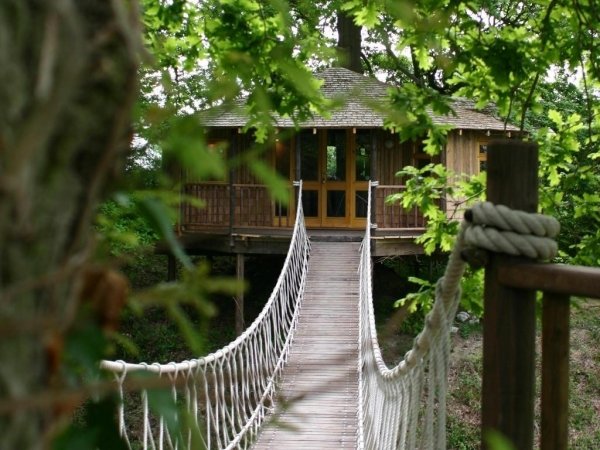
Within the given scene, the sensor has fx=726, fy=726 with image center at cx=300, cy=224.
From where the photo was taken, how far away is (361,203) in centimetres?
1249

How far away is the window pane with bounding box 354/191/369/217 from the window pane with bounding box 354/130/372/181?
27 cm

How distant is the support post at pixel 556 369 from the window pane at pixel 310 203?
11.4 metres

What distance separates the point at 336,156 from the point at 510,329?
11.6 m

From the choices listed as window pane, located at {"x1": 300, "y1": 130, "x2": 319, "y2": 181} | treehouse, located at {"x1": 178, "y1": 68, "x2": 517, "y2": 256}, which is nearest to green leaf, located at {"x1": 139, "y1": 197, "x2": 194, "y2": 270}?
treehouse, located at {"x1": 178, "y1": 68, "x2": 517, "y2": 256}

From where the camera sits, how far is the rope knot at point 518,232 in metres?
1.14

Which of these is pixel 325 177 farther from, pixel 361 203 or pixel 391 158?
pixel 391 158

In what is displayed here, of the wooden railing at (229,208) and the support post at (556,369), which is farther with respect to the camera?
the wooden railing at (229,208)

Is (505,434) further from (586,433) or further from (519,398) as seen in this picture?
(586,433)

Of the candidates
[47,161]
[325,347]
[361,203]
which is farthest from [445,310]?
[361,203]

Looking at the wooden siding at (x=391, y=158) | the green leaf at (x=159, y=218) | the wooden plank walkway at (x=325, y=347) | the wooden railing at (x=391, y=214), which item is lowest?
the wooden plank walkway at (x=325, y=347)

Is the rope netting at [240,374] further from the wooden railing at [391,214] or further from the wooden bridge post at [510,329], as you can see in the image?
the wooden railing at [391,214]

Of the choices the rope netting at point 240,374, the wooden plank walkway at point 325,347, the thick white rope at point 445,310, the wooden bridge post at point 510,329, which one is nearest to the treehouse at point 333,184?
the wooden plank walkway at point 325,347

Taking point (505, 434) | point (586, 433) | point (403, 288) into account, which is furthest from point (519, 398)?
point (403, 288)

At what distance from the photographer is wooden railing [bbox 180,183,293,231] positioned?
1144 cm
